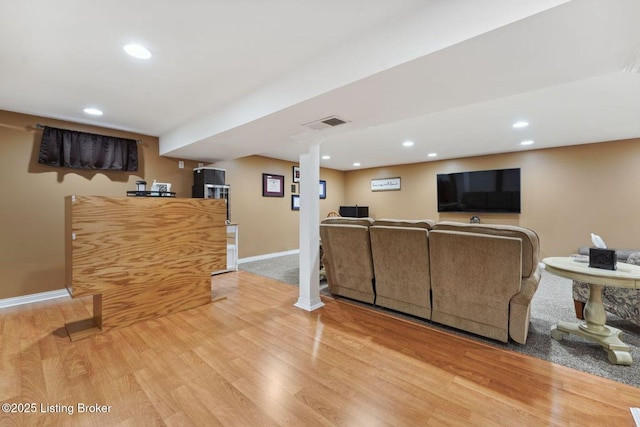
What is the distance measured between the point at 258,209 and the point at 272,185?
663mm

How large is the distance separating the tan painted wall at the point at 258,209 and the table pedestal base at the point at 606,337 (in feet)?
15.6

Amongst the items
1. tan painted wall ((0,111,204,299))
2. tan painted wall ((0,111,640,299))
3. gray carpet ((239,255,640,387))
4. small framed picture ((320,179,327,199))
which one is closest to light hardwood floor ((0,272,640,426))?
gray carpet ((239,255,640,387))

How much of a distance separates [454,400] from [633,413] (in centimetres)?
89

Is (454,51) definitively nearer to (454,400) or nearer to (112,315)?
(454,400)

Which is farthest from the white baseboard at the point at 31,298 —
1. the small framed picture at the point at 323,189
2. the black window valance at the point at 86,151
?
the small framed picture at the point at 323,189

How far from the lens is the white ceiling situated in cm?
134

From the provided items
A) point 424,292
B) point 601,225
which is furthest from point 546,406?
point 601,225

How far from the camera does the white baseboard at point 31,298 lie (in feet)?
9.97

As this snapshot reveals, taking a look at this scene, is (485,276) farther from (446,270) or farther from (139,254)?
(139,254)

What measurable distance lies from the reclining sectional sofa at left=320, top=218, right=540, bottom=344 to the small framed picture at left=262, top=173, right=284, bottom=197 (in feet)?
9.90

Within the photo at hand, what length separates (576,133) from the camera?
3951 millimetres

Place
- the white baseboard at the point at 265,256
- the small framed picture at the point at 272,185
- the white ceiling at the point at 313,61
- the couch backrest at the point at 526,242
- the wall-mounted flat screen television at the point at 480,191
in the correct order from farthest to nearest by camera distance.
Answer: the small framed picture at the point at 272,185 → the white baseboard at the point at 265,256 → the wall-mounted flat screen television at the point at 480,191 → the couch backrest at the point at 526,242 → the white ceiling at the point at 313,61

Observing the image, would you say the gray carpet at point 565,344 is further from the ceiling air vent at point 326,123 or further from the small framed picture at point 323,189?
the small framed picture at point 323,189

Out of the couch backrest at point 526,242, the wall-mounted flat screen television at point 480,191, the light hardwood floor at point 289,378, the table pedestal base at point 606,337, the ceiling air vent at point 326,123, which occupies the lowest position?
the light hardwood floor at point 289,378
